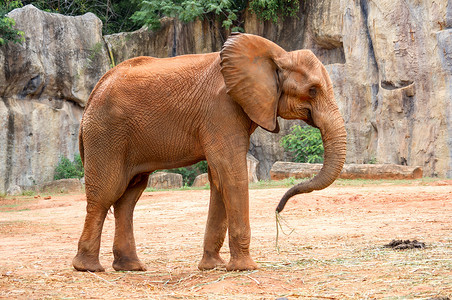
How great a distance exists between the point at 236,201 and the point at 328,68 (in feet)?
53.4

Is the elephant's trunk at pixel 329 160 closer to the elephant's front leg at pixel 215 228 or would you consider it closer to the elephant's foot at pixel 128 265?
the elephant's front leg at pixel 215 228

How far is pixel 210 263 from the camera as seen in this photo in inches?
265

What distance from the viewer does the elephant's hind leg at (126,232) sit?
6.94 meters

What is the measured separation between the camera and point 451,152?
59.8 feet

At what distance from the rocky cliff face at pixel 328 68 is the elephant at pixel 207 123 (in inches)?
522

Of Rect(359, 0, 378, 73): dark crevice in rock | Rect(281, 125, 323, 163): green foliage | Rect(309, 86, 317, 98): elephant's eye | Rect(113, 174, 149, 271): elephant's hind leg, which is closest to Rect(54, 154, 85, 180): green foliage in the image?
Rect(281, 125, 323, 163): green foliage

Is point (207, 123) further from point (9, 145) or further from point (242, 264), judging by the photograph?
point (9, 145)

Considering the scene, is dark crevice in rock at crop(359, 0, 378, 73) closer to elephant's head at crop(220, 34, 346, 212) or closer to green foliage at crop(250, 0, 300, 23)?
green foliage at crop(250, 0, 300, 23)

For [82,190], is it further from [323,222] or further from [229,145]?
[229,145]

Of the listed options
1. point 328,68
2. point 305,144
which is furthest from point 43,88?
point 328,68

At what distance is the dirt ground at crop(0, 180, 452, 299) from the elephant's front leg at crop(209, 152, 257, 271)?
0.21 m

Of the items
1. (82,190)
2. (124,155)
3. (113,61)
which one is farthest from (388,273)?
(113,61)

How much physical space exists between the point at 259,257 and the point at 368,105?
47.9 ft

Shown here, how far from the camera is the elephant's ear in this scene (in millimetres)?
6242
